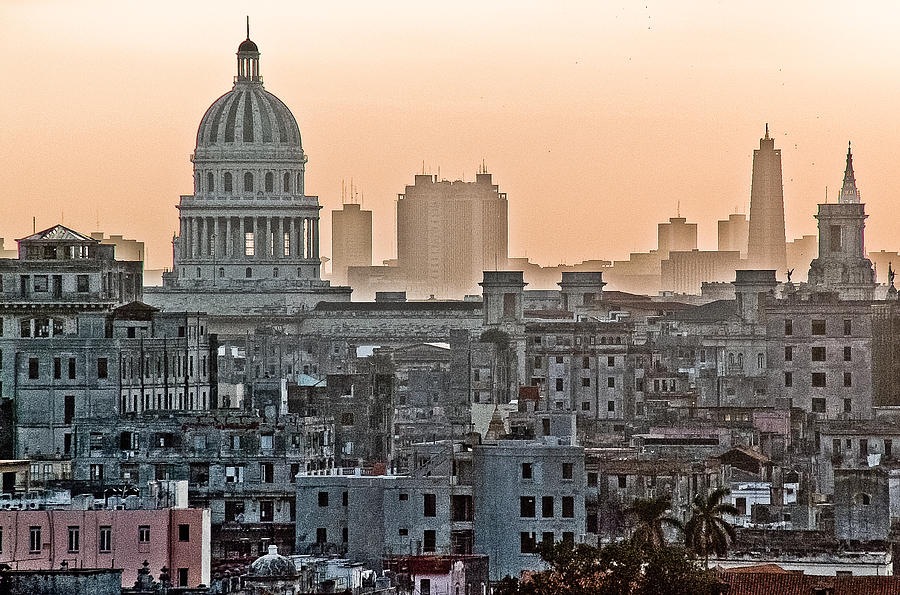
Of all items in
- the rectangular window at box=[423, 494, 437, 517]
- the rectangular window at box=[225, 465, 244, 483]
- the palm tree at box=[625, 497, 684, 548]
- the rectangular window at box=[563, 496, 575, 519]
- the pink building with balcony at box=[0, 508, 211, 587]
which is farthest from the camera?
the rectangular window at box=[225, 465, 244, 483]

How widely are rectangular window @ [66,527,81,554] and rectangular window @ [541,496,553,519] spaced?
20651mm

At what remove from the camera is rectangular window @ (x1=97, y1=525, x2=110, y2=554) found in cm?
10124

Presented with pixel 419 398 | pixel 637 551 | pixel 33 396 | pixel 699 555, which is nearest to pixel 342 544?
pixel 699 555

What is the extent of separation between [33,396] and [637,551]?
79.2 meters

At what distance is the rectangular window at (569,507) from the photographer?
118375 millimetres

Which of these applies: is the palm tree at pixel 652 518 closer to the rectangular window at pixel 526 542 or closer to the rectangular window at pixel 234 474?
the rectangular window at pixel 526 542

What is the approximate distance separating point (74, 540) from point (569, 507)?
2219 centimetres

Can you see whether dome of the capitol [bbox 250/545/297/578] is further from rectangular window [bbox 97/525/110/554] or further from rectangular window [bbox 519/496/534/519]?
rectangular window [bbox 519/496/534/519]

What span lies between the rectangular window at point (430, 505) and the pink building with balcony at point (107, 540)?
15.2 m

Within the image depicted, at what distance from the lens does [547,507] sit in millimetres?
117875

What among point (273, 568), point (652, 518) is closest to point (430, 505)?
point (652, 518)

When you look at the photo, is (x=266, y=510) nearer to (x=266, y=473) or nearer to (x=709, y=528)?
(x=266, y=473)

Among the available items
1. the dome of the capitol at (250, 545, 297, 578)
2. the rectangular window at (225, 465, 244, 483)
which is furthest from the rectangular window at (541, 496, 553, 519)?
the dome of the capitol at (250, 545, 297, 578)

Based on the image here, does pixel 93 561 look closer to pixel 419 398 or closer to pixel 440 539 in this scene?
pixel 440 539
